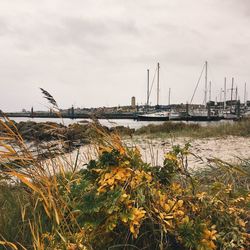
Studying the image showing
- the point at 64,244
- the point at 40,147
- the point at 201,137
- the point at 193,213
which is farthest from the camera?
the point at 201,137

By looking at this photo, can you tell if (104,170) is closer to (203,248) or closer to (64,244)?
(64,244)

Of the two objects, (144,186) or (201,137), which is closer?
(144,186)

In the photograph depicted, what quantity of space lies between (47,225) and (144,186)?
2.47 ft

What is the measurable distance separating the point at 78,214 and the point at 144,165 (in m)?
0.54

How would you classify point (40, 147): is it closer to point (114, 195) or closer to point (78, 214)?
point (78, 214)

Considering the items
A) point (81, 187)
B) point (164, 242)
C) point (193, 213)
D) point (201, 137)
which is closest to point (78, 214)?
point (81, 187)

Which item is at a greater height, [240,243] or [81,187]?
[81,187]

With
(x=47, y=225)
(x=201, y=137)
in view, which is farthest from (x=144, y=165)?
(x=201, y=137)

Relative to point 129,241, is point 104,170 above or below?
above

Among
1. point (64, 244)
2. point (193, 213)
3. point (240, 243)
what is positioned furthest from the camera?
point (193, 213)

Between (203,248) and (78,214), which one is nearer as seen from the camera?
(203,248)

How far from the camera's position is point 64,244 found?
164cm

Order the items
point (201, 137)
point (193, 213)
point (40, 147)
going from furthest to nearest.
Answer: point (201, 137) < point (40, 147) < point (193, 213)

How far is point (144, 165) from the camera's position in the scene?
2.07 metres
